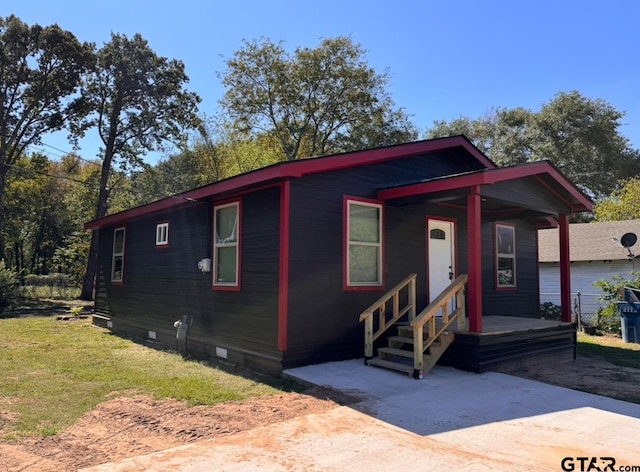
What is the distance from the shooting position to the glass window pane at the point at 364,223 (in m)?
7.38

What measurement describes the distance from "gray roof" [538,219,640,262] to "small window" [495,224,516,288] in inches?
237

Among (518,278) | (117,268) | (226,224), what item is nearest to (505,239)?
(518,278)

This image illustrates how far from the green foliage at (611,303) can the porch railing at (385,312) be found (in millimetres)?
7595

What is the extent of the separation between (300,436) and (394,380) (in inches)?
87.0

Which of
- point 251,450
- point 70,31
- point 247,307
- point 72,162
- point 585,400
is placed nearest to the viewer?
point 251,450

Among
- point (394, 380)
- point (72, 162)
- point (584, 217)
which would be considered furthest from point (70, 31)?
point (584, 217)

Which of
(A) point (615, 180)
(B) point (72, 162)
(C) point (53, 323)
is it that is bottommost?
(C) point (53, 323)

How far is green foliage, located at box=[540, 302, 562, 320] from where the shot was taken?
48.4ft

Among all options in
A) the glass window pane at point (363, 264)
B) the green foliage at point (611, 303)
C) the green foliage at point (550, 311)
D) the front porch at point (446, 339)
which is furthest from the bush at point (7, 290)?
the green foliage at point (611, 303)

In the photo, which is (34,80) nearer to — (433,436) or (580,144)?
(433,436)

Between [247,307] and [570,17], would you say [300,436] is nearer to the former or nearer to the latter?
[247,307]

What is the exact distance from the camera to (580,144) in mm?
28062

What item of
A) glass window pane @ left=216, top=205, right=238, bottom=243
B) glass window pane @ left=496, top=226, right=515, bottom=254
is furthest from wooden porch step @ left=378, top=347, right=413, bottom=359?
glass window pane @ left=496, top=226, right=515, bottom=254

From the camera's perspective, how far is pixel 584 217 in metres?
29.7
